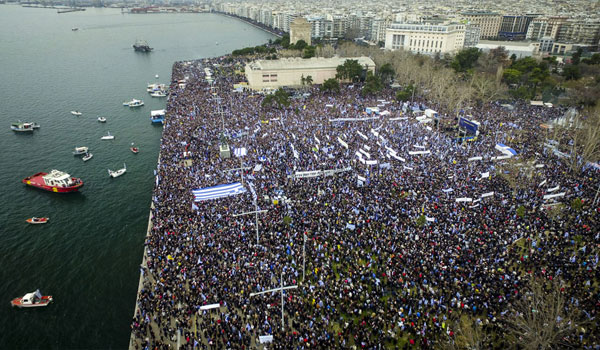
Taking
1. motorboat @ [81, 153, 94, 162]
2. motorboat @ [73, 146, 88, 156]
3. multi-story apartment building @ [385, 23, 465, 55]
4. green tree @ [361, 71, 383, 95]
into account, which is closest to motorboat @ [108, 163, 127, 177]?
motorboat @ [81, 153, 94, 162]

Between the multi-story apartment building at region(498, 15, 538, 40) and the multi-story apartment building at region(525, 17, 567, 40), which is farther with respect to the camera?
the multi-story apartment building at region(498, 15, 538, 40)

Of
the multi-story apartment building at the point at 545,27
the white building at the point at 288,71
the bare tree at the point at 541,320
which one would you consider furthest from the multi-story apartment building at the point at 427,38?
the bare tree at the point at 541,320

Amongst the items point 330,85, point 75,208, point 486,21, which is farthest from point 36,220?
point 486,21

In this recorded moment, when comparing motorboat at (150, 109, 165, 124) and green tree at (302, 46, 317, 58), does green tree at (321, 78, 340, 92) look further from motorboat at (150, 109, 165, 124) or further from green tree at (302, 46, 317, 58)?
green tree at (302, 46, 317, 58)

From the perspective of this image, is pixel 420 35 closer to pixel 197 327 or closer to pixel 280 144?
pixel 280 144

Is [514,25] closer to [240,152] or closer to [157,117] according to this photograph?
[157,117]

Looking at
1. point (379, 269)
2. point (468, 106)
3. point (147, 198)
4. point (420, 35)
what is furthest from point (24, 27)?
point (379, 269)
